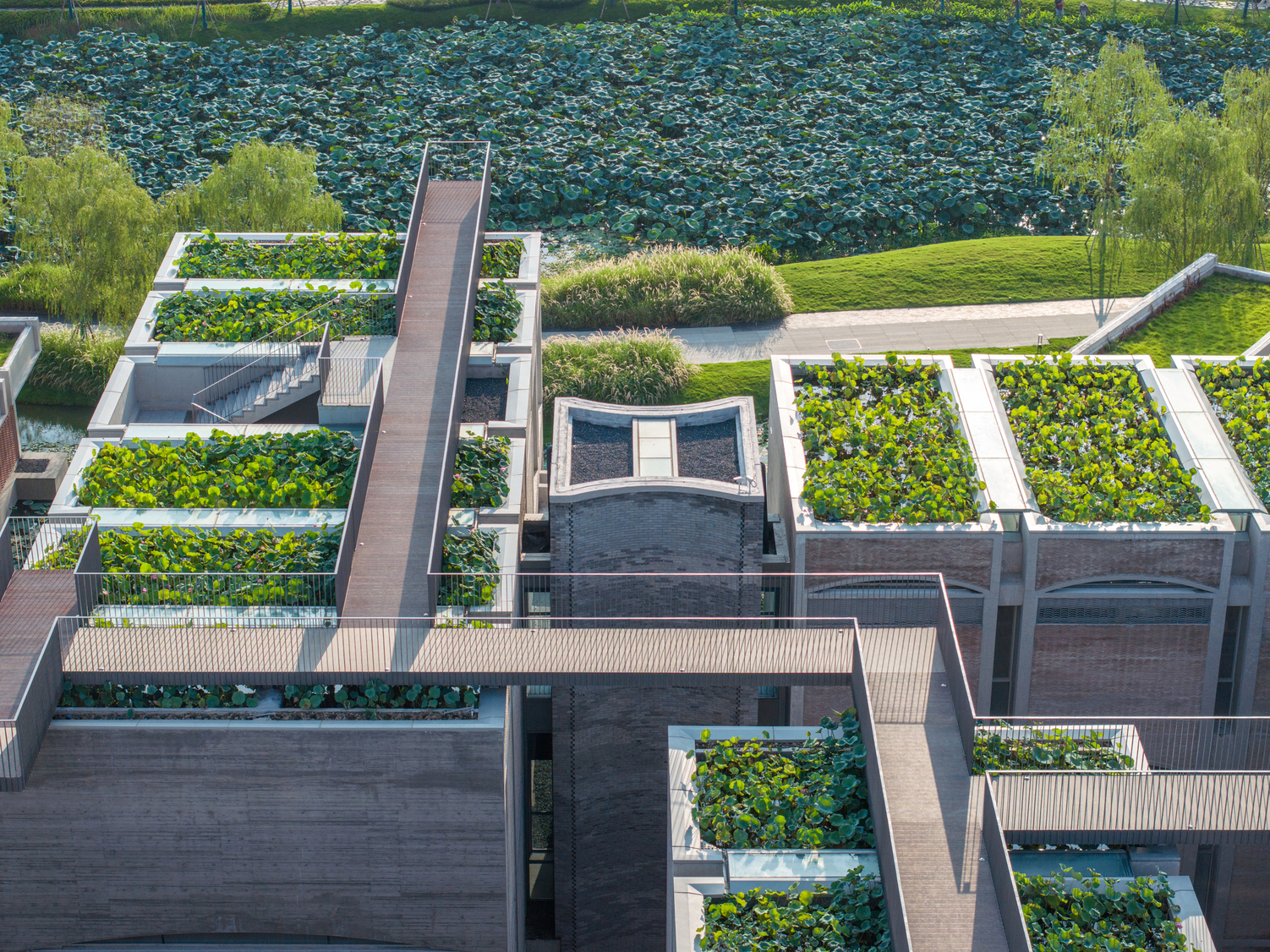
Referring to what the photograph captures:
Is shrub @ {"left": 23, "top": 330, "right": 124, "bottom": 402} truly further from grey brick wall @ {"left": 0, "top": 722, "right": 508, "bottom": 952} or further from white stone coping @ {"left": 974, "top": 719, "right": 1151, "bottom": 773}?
white stone coping @ {"left": 974, "top": 719, "right": 1151, "bottom": 773}

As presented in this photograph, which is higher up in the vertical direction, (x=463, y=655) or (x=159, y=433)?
(x=159, y=433)

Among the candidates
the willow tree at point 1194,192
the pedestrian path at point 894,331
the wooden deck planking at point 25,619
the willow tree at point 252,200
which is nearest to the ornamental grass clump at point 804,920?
the wooden deck planking at point 25,619

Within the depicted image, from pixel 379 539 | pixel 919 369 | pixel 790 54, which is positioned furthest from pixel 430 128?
pixel 379 539

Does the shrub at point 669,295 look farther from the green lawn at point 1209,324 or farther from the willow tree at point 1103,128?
the green lawn at point 1209,324

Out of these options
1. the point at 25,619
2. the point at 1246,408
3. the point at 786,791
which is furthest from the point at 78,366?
the point at 1246,408

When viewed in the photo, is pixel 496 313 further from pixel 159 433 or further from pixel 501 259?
pixel 159 433

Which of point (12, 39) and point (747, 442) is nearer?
point (747, 442)

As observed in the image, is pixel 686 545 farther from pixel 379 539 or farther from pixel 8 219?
pixel 8 219
